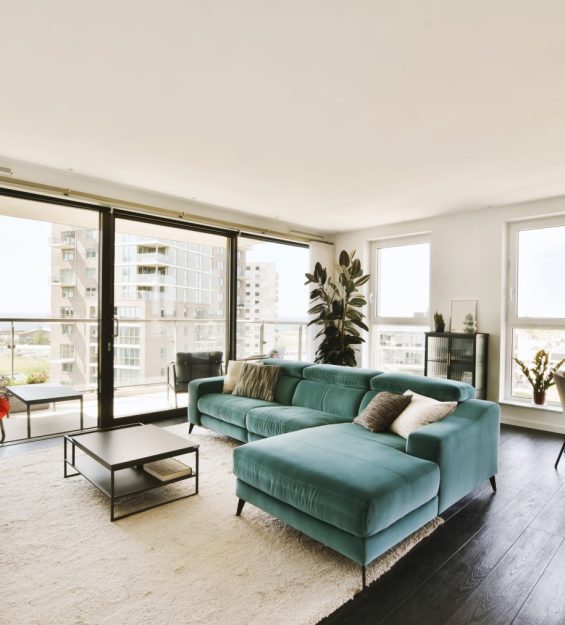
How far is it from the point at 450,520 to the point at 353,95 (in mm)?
2611

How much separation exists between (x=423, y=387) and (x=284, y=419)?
1.07 metres

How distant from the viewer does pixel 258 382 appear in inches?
160

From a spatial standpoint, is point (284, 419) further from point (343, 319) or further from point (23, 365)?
point (23, 365)

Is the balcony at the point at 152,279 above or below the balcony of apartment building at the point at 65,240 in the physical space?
below

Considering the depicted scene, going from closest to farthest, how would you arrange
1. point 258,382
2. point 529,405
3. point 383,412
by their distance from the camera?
point 383,412, point 258,382, point 529,405

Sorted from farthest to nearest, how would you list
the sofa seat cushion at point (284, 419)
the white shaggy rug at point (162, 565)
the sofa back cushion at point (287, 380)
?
the sofa back cushion at point (287, 380) → the sofa seat cushion at point (284, 419) → the white shaggy rug at point (162, 565)

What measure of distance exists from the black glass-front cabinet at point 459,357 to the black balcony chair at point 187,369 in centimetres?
268

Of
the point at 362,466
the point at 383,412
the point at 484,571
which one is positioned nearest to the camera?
the point at 484,571

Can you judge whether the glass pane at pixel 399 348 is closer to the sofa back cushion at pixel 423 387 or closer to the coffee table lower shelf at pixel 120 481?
the sofa back cushion at pixel 423 387

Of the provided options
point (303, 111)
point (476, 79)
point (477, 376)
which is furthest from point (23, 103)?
point (477, 376)

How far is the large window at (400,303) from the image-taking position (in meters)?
5.83

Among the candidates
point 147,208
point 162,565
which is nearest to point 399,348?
point 147,208

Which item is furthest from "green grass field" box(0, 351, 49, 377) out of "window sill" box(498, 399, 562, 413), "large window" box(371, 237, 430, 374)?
"window sill" box(498, 399, 562, 413)

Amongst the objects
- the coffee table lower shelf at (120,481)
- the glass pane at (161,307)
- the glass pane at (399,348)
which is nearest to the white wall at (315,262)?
the glass pane at (399,348)
